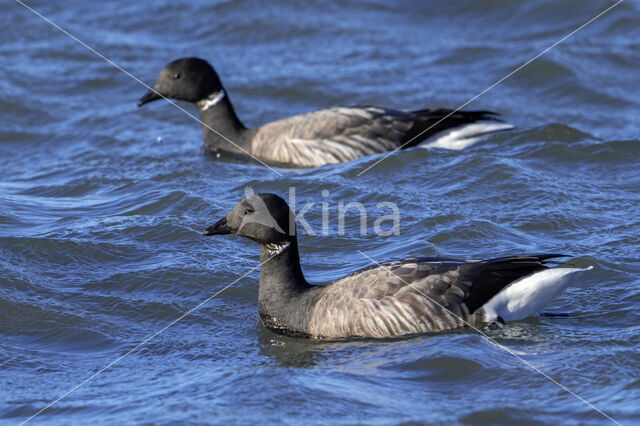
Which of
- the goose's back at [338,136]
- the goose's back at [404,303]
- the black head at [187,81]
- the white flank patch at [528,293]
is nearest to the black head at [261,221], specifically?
the goose's back at [404,303]

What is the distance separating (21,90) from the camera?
17.9 meters

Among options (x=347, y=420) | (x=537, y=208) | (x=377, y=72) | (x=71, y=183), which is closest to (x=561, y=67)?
(x=377, y=72)

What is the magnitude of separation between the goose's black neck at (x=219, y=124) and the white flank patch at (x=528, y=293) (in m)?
6.88

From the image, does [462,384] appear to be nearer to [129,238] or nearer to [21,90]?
[129,238]

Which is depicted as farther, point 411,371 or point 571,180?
point 571,180

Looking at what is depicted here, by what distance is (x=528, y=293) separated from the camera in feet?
27.0

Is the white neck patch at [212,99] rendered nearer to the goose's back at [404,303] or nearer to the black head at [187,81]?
the black head at [187,81]

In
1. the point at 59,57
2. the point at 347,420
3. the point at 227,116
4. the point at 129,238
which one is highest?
the point at 59,57

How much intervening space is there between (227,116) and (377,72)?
15.2 ft

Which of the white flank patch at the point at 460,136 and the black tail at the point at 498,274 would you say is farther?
the white flank patch at the point at 460,136

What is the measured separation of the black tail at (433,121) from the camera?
44.1 feet

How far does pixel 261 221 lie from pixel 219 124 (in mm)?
6296

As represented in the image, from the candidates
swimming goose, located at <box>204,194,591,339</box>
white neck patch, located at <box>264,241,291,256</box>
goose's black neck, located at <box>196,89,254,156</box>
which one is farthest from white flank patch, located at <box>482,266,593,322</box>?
goose's black neck, located at <box>196,89,254,156</box>

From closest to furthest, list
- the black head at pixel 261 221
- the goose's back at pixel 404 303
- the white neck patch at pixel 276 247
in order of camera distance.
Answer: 1. the goose's back at pixel 404 303
2. the black head at pixel 261 221
3. the white neck patch at pixel 276 247
